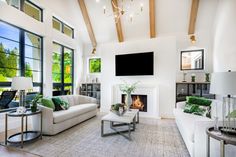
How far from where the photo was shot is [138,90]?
207 inches

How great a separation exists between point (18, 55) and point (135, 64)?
3748 mm

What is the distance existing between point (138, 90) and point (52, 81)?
317 cm

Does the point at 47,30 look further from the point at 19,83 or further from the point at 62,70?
the point at 19,83

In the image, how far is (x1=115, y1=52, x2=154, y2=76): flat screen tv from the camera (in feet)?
17.0

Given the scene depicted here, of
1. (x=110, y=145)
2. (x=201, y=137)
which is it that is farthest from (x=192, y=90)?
(x=110, y=145)

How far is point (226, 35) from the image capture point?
383 cm

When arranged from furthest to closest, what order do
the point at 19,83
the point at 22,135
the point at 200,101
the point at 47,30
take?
the point at 47,30
the point at 200,101
the point at 19,83
the point at 22,135

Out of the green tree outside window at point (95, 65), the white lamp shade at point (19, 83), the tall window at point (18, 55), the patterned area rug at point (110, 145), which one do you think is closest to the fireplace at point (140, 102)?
the patterned area rug at point (110, 145)

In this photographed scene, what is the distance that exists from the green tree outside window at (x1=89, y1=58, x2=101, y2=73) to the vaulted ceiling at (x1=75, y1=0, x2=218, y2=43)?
1186 mm

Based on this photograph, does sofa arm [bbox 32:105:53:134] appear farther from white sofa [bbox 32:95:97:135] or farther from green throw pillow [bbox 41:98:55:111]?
green throw pillow [bbox 41:98:55:111]

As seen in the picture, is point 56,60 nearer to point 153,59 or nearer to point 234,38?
point 153,59

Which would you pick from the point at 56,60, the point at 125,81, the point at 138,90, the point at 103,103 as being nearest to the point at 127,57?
the point at 125,81

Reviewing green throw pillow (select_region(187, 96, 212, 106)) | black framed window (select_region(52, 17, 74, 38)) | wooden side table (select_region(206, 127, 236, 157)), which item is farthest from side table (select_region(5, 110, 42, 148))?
black framed window (select_region(52, 17, 74, 38))

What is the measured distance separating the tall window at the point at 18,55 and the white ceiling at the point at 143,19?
169 centimetres
